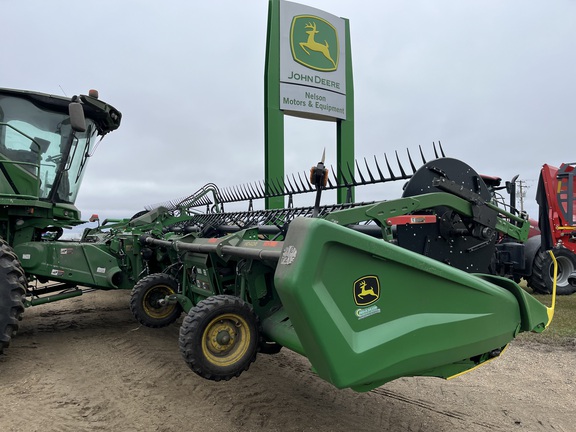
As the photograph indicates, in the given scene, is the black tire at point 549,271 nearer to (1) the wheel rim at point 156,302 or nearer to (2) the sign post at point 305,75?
(2) the sign post at point 305,75

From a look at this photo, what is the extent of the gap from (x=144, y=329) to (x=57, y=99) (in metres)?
2.96

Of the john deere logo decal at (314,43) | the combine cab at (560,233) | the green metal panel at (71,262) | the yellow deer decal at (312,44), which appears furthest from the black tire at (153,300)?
the yellow deer decal at (312,44)

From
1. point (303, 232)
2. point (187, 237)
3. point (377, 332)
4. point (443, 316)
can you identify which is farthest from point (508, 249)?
point (187, 237)

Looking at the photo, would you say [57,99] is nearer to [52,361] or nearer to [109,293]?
[52,361]

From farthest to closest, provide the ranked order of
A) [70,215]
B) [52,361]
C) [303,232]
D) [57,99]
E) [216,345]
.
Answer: [70,215] < [57,99] < [52,361] < [216,345] < [303,232]

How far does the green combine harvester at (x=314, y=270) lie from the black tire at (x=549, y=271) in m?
4.94

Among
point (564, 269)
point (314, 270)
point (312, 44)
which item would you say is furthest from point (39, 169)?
point (564, 269)

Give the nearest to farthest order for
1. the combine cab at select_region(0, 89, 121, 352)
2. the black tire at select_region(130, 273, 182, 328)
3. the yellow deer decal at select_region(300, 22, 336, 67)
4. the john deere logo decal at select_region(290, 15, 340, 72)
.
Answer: the black tire at select_region(130, 273, 182, 328) → the combine cab at select_region(0, 89, 121, 352) → the john deere logo decal at select_region(290, 15, 340, 72) → the yellow deer decal at select_region(300, 22, 336, 67)

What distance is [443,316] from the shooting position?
2.05 meters

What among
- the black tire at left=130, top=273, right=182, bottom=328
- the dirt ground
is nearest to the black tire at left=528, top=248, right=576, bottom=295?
the dirt ground

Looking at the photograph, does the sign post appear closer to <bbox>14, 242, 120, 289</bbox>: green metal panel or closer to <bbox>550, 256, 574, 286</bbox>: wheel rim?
<bbox>550, 256, 574, 286</bbox>: wheel rim

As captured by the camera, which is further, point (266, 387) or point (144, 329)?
point (144, 329)

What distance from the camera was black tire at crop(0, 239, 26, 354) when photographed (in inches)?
145

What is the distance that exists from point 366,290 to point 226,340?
1.10 metres
